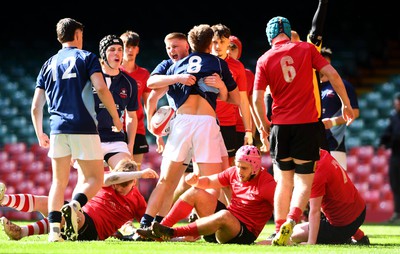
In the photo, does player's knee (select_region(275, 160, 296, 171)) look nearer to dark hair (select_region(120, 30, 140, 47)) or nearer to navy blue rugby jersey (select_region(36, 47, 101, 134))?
navy blue rugby jersey (select_region(36, 47, 101, 134))

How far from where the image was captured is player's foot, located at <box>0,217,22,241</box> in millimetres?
8945

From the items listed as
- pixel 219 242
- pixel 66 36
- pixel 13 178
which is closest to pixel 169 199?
pixel 219 242

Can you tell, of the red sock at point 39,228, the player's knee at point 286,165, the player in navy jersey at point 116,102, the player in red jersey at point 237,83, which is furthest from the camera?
the player in red jersey at point 237,83

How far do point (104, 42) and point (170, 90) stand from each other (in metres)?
1.18

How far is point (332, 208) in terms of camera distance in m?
9.41

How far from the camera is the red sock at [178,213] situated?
9094mm

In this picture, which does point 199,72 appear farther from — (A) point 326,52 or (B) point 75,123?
(A) point 326,52

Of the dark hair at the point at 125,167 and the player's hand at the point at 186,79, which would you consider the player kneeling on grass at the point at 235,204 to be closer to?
the dark hair at the point at 125,167

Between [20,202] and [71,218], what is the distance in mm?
1521

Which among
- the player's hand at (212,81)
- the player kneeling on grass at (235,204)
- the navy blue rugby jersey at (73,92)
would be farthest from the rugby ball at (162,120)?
the navy blue rugby jersey at (73,92)

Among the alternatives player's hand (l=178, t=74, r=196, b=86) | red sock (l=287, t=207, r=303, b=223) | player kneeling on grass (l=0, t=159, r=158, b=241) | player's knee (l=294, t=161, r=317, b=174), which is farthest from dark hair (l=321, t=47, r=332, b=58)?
red sock (l=287, t=207, r=303, b=223)

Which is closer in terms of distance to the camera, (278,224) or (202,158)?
(278,224)

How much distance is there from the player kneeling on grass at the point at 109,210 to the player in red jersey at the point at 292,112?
121 centimetres

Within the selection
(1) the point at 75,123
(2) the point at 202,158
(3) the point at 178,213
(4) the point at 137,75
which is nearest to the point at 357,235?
(2) the point at 202,158
